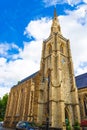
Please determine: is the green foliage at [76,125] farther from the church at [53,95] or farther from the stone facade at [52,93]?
the stone facade at [52,93]

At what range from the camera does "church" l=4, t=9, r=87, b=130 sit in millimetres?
24516

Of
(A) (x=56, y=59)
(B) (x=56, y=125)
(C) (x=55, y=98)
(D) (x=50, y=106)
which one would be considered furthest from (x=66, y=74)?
(B) (x=56, y=125)

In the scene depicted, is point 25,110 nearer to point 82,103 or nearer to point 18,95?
point 18,95

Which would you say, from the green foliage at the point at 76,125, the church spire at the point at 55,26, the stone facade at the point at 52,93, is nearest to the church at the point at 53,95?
the stone facade at the point at 52,93

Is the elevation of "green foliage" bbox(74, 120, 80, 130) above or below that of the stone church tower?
below

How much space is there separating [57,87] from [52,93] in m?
1.81

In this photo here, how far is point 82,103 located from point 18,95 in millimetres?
15276

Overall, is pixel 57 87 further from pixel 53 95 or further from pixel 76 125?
pixel 76 125

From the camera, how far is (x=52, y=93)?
25203 mm

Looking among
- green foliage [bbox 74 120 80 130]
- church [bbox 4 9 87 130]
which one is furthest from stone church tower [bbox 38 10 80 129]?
green foliage [bbox 74 120 80 130]

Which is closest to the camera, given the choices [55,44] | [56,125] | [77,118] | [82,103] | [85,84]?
[56,125]

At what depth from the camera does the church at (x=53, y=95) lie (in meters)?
24.5

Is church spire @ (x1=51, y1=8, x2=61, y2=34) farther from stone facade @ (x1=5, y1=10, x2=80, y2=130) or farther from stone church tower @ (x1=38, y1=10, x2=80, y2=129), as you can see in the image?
stone facade @ (x1=5, y1=10, x2=80, y2=130)

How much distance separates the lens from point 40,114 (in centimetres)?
2589
